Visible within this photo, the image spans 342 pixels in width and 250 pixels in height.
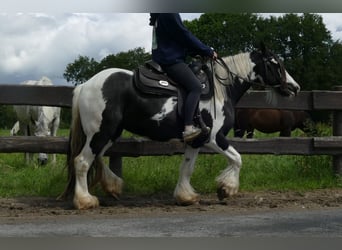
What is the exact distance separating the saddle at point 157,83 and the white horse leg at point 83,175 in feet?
3.23

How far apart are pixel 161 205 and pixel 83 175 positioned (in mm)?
1033

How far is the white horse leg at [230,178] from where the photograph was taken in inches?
268

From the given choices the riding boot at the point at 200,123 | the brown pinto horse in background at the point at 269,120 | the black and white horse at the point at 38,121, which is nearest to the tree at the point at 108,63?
the riding boot at the point at 200,123

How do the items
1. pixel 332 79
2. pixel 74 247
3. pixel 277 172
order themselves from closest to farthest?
pixel 74 247, pixel 277 172, pixel 332 79

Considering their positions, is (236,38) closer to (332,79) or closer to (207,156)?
(207,156)

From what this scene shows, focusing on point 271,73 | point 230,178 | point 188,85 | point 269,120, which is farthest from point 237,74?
point 269,120

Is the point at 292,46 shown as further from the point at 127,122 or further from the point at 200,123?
the point at 127,122

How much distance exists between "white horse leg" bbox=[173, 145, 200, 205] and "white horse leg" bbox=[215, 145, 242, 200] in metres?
0.33

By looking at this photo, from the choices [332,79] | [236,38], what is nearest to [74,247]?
[236,38]

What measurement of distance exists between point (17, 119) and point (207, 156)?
4300 mm

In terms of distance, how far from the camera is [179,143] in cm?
780

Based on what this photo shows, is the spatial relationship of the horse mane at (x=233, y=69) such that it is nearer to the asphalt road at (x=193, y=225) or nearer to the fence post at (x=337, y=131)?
the asphalt road at (x=193, y=225)

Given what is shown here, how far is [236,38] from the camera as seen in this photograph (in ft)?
26.2

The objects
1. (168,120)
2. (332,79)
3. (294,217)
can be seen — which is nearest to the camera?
(294,217)
